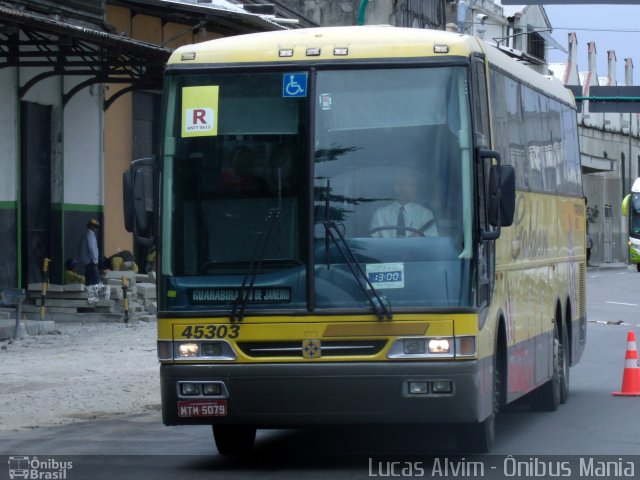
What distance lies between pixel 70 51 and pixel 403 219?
16135mm

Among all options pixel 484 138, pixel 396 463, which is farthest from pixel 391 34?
pixel 396 463

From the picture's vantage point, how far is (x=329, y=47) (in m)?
10.6

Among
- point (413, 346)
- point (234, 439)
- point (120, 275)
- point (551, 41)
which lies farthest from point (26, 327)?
point (551, 41)

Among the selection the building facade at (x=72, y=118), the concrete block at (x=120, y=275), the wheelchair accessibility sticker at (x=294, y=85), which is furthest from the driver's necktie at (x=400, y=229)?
the concrete block at (x=120, y=275)

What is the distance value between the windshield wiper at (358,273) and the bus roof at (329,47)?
120 cm

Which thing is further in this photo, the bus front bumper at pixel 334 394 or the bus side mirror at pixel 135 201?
the bus side mirror at pixel 135 201

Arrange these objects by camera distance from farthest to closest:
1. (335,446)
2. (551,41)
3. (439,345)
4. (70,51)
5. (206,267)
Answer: (551,41) → (70,51) → (335,446) → (206,267) → (439,345)

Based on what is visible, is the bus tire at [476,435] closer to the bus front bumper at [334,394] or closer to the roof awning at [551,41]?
the bus front bumper at [334,394]

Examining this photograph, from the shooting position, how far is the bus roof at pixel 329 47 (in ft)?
34.4

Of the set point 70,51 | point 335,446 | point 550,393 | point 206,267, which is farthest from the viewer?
point 70,51

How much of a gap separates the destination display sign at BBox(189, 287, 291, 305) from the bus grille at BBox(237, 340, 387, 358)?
30cm

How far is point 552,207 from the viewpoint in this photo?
1508 centimetres

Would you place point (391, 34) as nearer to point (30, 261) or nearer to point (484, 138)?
point (484, 138)

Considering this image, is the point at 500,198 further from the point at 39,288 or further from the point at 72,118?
the point at 72,118
